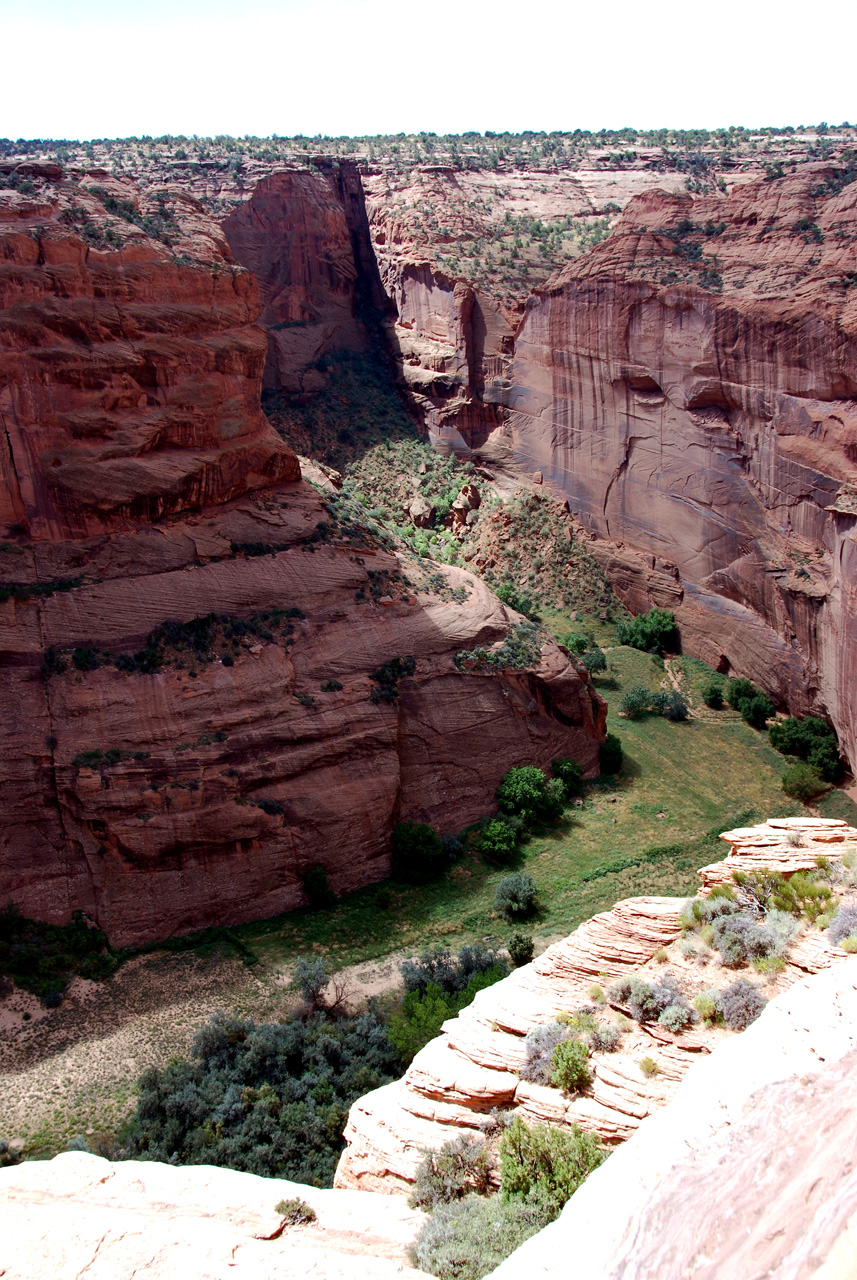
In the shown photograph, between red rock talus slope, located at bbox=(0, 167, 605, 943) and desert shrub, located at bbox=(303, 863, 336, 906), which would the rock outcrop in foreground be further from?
red rock talus slope, located at bbox=(0, 167, 605, 943)

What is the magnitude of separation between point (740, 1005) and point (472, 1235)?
13.9 ft

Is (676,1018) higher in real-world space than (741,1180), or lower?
lower

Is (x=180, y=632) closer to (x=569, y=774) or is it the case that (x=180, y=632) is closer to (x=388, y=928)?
(x=388, y=928)

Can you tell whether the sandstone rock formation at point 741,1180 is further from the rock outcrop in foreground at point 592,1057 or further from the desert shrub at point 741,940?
the desert shrub at point 741,940

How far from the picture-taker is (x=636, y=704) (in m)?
35.5

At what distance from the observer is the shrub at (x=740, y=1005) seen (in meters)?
11.4

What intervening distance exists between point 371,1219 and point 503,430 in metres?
41.1

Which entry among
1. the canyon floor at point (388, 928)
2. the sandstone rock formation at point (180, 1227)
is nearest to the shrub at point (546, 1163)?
the sandstone rock formation at point (180, 1227)

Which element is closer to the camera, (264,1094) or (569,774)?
(264,1094)

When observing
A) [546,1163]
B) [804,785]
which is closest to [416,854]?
Answer: [804,785]

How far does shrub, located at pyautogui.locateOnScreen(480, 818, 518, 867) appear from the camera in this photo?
27.2m

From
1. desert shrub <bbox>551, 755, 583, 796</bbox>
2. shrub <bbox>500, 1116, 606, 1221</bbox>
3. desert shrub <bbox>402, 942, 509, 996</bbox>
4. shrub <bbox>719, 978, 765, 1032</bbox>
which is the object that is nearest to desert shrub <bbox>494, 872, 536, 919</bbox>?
desert shrub <bbox>402, 942, 509, 996</bbox>

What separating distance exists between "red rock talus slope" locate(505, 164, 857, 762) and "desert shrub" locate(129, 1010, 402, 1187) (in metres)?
20.9

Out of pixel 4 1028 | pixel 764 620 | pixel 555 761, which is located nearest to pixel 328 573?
pixel 555 761
